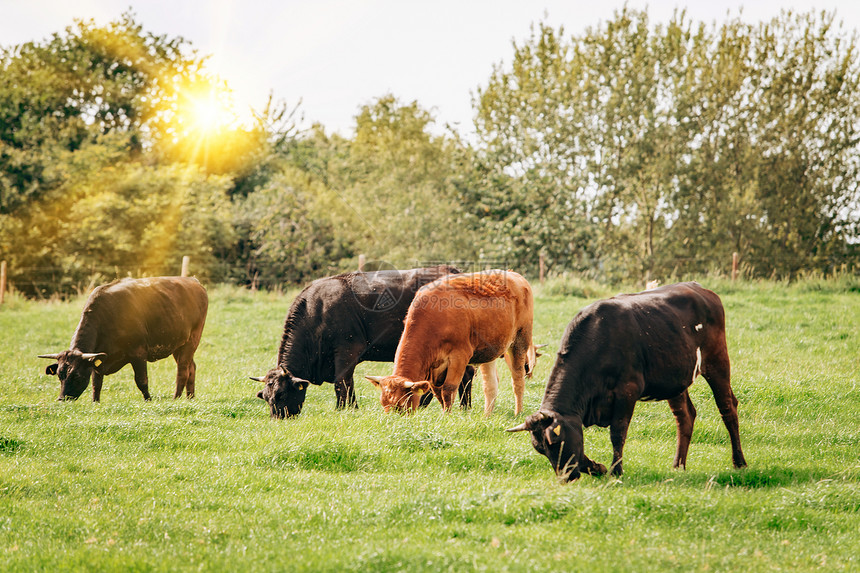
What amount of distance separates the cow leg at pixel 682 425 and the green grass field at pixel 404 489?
0.58 ft

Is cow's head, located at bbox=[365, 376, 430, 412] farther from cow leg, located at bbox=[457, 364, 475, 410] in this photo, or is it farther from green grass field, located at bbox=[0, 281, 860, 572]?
cow leg, located at bbox=[457, 364, 475, 410]

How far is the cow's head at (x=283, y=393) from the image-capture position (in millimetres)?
9398

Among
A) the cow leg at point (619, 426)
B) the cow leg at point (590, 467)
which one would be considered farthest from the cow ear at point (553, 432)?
the cow leg at point (619, 426)

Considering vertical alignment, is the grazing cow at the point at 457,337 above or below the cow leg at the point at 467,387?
above

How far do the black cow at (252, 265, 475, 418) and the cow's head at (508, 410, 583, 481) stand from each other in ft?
11.7

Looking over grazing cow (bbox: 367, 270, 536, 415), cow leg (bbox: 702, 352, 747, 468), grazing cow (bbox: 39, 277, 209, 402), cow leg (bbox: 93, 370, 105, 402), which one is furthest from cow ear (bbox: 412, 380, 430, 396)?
cow leg (bbox: 93, 370, 105, 402)

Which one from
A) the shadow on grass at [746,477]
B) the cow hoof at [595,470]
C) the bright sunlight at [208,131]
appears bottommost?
the shadow on grass at [746,477]

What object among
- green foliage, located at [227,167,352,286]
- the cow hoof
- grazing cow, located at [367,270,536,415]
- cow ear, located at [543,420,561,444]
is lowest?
the cow hoof

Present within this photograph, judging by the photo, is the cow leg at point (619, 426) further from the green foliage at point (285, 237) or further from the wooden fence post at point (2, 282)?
the green foliage at point (285, 237)

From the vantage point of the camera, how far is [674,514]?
561 cm

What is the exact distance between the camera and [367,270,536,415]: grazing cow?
8.30 meters

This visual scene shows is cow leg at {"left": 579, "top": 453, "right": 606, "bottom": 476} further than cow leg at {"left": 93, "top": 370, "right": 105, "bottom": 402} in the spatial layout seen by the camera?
No

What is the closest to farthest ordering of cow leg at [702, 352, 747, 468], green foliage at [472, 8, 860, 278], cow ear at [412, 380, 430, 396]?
cow leg at [702, 352, 747, 468], cow ear at [412, 380, 430, 396], green foliage at [472, 8, 860, 278]

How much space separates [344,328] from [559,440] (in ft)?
15.9
